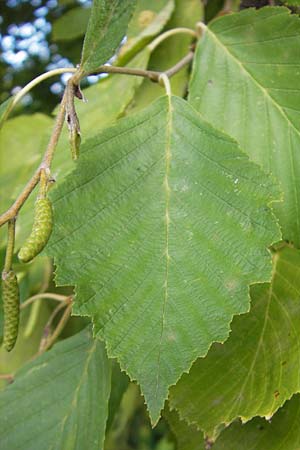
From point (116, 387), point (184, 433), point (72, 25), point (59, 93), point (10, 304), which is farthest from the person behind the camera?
point (59, 93)

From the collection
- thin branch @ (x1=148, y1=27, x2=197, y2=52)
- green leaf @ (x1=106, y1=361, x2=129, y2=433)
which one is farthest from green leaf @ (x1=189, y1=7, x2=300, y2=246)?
green leaf @ (x1=106, y1=361, x2=129, y2=433)

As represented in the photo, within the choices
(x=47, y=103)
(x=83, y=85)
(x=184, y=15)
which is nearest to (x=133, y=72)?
(x=184, y=15)

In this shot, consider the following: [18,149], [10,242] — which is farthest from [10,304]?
[18,149]

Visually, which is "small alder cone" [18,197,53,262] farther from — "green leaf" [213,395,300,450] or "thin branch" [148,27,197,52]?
"thin branch" [148,27,197,52]

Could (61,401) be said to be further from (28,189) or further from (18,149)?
(18,149)

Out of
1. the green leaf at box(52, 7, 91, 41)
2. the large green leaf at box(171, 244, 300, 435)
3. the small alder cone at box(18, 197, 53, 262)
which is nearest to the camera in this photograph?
the small alder cone at box(18, 197, 53, 262)
